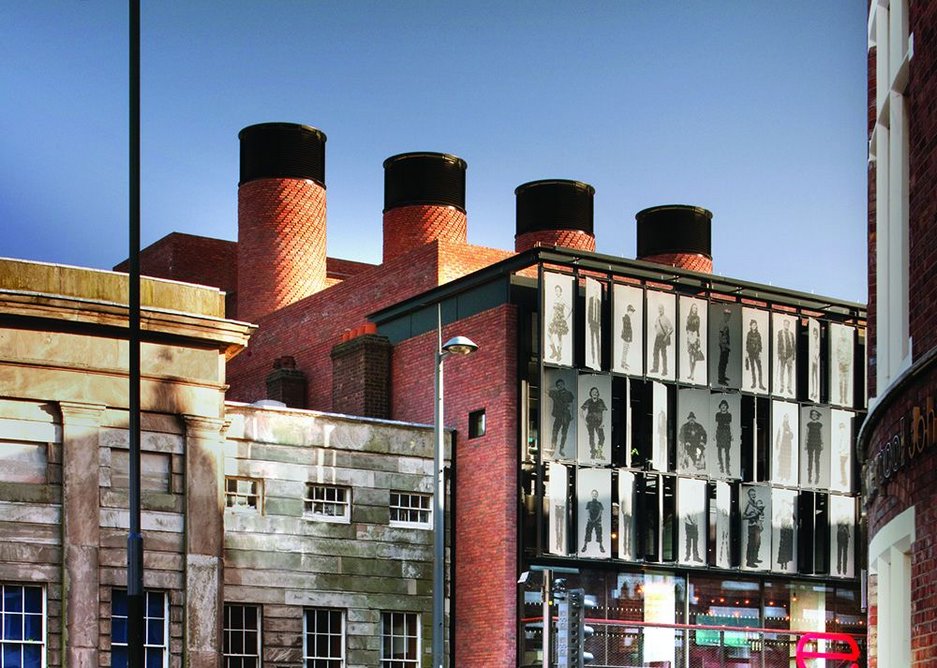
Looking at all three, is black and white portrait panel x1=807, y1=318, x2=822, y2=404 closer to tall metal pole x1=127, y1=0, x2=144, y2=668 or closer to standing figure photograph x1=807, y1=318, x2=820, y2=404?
standing figure photograph x1=807, y1=318, x2=820, y2=404

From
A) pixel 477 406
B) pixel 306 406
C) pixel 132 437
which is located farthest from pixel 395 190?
pixel 132 437

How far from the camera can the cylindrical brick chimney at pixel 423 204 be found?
5681cm

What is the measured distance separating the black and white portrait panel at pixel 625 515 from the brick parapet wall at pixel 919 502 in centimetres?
2724

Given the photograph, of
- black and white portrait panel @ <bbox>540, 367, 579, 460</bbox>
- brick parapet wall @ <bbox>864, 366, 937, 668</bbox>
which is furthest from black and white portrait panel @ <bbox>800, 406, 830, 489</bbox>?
brick parapet wall @ <bbox>864, 366, 937, 668</bbox>

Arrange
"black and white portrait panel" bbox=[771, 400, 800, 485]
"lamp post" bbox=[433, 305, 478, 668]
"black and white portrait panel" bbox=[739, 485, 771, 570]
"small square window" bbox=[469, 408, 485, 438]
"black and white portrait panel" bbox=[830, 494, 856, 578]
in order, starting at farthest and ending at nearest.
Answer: "black and white portrait panel" bbox=[830, 494, 856, 578], "black and white portrait panel" bbox=[771, 400, 800, 485], "black and white portrait panel" bbox=[739, 485, 771, 570], "small square window" bbox=[469, 408, 485, 438], "lamp post" bbox=[433, 305, 478, 668]

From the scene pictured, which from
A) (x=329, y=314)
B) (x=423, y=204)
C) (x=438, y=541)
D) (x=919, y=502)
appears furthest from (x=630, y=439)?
(x=919, y=502)

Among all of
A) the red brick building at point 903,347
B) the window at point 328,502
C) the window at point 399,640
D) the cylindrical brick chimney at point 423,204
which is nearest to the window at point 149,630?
the window at point 328,502

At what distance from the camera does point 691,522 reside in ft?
137

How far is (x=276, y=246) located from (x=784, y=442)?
66.7ft

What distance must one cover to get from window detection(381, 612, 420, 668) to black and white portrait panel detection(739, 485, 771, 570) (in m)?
9.04

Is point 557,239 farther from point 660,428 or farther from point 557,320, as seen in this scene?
point 557,320

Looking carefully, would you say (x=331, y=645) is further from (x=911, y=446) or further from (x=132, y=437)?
(x=911, y=446)

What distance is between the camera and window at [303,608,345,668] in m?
38.2

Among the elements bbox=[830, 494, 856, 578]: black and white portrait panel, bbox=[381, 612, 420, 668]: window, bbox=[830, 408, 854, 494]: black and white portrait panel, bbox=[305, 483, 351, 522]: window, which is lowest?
bbox=[381, 612, 420, 668]: window
